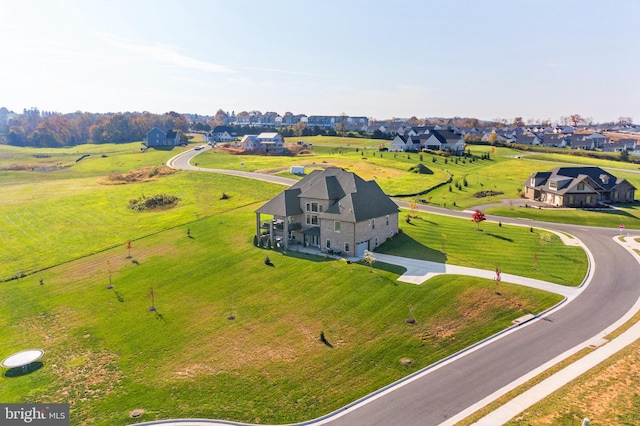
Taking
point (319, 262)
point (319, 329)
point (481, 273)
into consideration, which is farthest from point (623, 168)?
point (319, 329)

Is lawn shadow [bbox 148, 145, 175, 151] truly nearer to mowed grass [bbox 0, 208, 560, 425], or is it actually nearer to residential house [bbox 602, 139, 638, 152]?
mowed grass [bbox 0, 208, 560, 425]

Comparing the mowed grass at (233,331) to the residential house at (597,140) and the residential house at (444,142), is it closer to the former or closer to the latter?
the residential house at (444,142)

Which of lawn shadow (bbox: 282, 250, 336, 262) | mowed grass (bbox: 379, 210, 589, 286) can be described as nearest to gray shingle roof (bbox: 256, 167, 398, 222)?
lawn shadow (bbox: 282, 250, 336, 262)

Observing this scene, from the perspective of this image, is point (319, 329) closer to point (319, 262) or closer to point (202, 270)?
point (319, 262)

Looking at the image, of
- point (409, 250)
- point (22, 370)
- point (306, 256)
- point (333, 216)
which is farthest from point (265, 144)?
point (22, 370)

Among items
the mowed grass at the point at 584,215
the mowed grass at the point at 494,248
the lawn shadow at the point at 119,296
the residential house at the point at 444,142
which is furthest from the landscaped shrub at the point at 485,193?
the lawn shadow at the point at 119,296

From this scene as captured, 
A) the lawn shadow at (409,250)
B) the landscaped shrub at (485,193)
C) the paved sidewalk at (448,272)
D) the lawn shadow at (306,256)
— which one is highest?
Answer: the landscaped shrub at (485,193)
